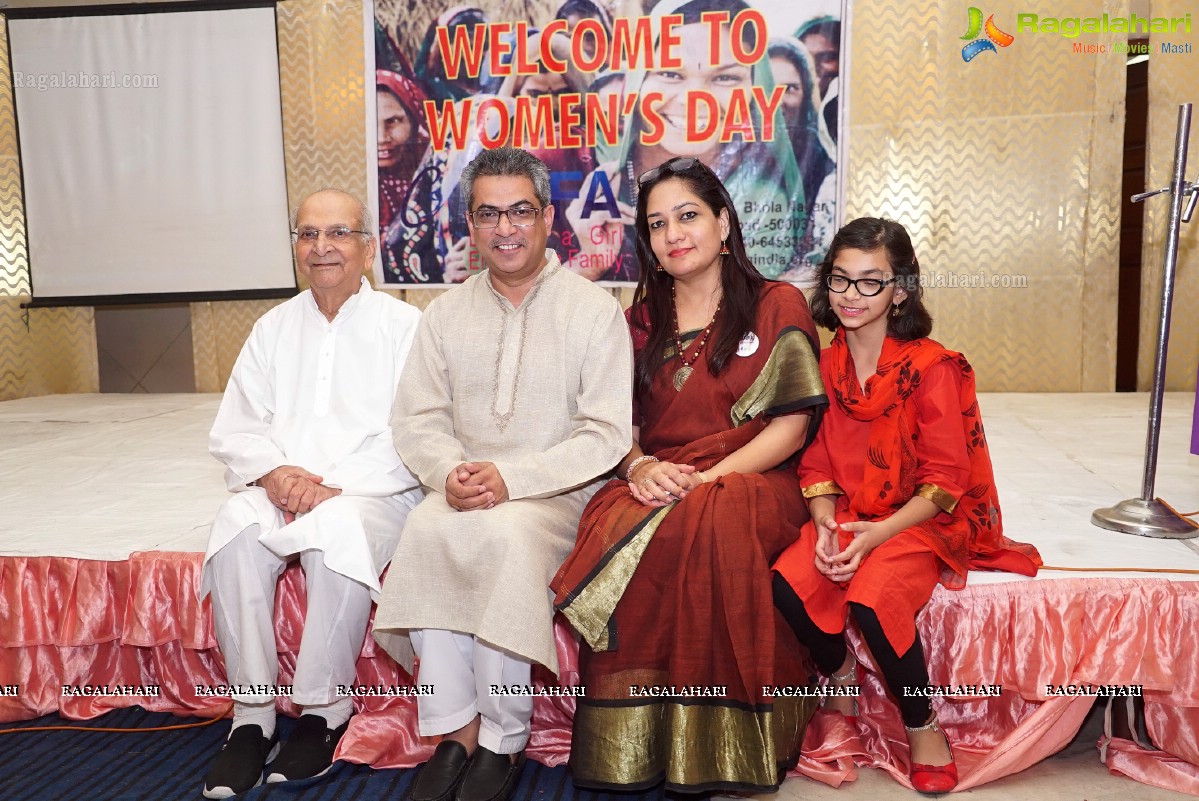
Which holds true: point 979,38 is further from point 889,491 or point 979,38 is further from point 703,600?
point 703,600

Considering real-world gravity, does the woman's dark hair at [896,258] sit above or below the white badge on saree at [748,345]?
above

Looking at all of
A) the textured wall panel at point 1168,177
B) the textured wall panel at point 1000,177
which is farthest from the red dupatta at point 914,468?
the textured wall panel at point 1168,177

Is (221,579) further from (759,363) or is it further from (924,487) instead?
(924,487)

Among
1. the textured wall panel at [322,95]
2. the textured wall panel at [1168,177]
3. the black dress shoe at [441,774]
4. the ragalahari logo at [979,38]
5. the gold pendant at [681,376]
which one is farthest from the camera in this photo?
the textured wall panel at [322,95]

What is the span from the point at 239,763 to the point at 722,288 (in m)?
1.53

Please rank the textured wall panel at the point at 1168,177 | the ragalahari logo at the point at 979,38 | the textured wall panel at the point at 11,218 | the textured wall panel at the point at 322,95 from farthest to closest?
the textured wall panel at the point at 11,218, the textured wall panel at the point at 322,95, the ragalahari logo at the point at 979,38, the textured wall panel at the point at 1168,177

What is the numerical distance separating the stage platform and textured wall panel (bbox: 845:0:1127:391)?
2.34 meters

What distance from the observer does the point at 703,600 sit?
1.85 metres

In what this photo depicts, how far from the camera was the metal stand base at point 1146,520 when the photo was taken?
2.39 m

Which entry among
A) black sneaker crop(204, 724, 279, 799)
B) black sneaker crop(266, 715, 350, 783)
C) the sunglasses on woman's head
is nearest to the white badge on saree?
the sunglasses on woman's head

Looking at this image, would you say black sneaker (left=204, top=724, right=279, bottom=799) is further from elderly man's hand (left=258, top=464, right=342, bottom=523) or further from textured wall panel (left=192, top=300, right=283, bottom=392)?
textured wall panel (left=192, top=300, right=283, bottom=392)

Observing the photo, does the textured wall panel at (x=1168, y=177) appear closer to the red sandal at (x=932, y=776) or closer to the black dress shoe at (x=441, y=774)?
the red sandal at (x=932, y=776)

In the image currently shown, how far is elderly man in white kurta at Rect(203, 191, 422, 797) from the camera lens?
1996 millimetres

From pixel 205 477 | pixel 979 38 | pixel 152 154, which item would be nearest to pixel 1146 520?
pixel 205 477
